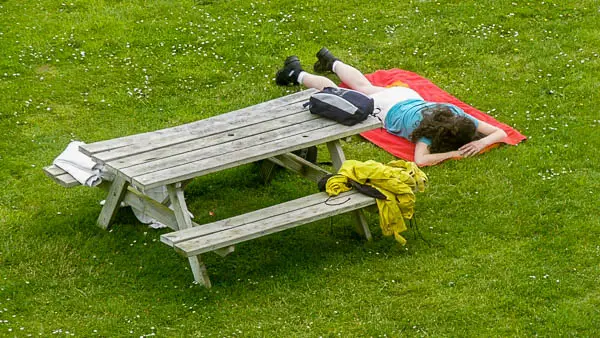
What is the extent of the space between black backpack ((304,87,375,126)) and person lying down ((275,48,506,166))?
57 centimetres

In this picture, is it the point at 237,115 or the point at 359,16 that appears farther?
the point at 359,16

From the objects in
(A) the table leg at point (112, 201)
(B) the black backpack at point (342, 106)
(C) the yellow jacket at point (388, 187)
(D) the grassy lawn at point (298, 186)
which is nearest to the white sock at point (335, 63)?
(D) the grassy lawn at point (298, 186)

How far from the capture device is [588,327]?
6594 millimetres

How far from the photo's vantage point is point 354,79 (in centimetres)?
1065

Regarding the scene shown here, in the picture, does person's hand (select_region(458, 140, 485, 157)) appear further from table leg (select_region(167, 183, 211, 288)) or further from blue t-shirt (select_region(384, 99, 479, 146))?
table leg (select_region(167, 183, 211, 288))

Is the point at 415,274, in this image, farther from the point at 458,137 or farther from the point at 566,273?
the point at 458,137

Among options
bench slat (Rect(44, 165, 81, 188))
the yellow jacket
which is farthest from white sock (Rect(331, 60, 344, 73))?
bench slat (Rect(44, 165, 81, 188))

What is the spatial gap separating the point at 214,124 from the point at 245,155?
0.84 meters

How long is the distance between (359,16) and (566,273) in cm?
638

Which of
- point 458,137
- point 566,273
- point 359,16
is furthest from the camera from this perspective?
point 359,16

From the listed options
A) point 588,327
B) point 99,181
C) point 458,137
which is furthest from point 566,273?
point 99,181

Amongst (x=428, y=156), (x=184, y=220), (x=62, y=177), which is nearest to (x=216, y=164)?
(x=184, y=220)

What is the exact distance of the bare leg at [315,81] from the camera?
10.3 metres

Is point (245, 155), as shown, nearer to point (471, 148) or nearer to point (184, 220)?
point (184, 220)
